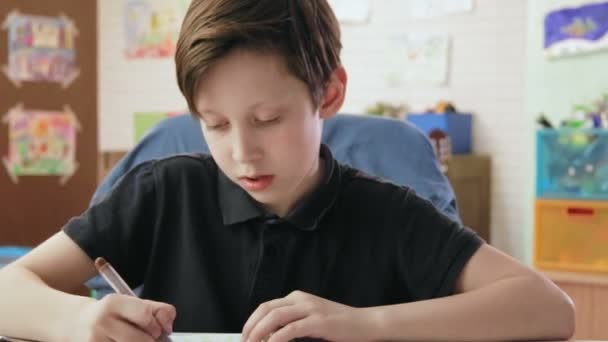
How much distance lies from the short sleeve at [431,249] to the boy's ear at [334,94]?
17cm

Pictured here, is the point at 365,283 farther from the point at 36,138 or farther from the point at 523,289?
the point at 36,138

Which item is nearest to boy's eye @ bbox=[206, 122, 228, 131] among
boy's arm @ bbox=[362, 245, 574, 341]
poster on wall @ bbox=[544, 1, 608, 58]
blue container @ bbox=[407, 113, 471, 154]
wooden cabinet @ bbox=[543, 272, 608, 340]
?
boy's arm @ bbox=[362, 245, 574, 341]

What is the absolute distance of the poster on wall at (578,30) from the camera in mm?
3066

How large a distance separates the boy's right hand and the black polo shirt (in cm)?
20

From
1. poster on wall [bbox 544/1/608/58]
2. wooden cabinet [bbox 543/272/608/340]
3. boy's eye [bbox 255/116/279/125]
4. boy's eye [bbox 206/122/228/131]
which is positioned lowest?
wooden cabinet [bbox 543/272/608/340]

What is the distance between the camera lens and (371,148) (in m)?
1.53

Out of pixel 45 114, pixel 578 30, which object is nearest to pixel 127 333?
pixel 45 114

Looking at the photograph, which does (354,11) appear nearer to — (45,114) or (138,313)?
(45,114)

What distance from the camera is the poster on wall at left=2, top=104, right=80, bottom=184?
268 cm

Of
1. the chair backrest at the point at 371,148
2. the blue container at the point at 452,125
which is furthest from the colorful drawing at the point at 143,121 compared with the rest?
the chair backrest at the point at 371,148

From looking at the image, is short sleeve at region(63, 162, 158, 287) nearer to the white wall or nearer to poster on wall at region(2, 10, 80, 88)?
poster on wall at region(2, 10, 80, 88)

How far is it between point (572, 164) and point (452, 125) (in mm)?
824

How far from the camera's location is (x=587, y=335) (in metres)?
2.82

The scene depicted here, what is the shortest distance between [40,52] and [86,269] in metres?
1.86
